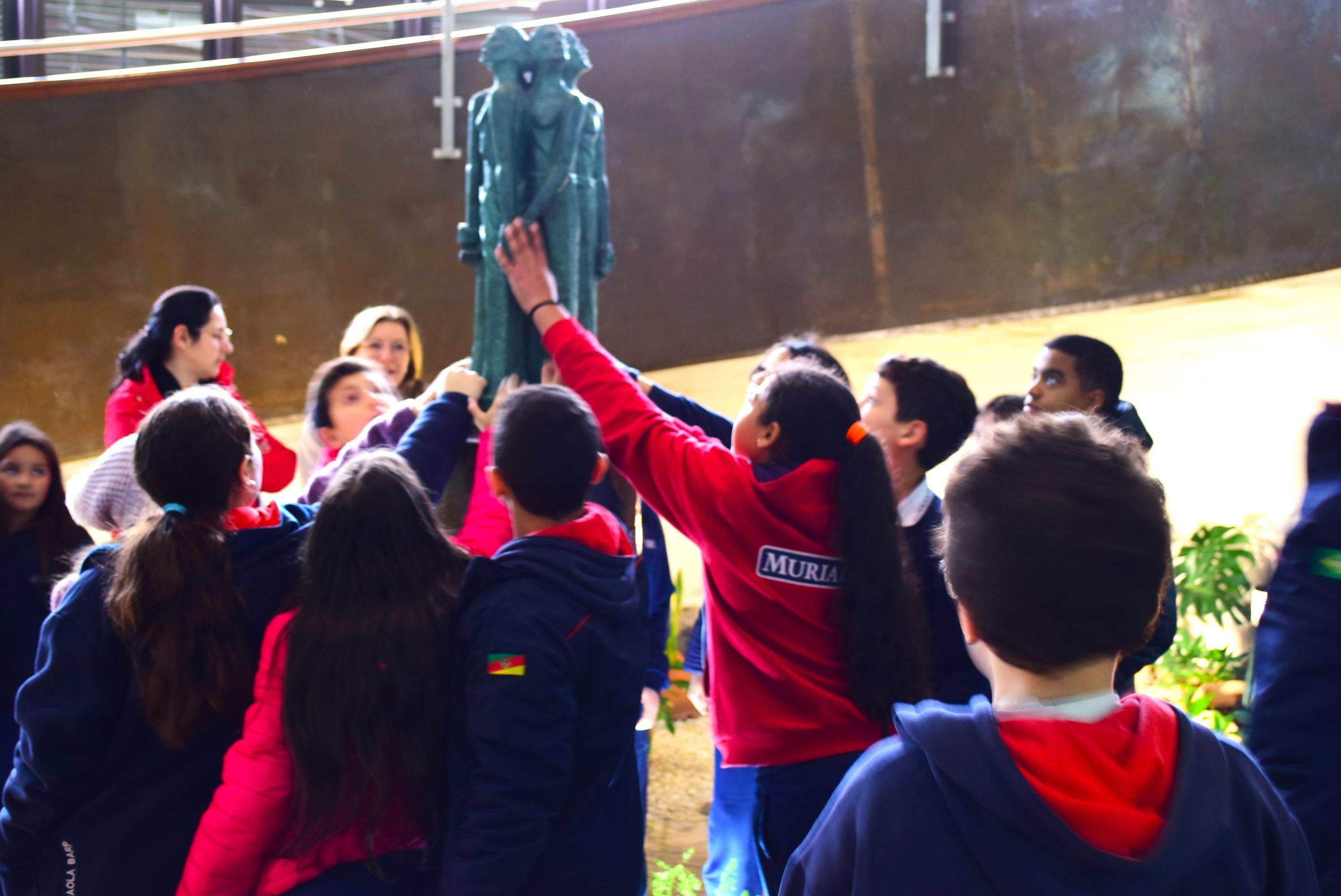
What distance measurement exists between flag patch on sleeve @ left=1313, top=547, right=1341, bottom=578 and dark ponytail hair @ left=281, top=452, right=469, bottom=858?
0.96m

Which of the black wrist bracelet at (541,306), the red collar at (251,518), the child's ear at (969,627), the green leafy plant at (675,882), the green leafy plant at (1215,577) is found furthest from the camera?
the green leafy plant at (1215,577)

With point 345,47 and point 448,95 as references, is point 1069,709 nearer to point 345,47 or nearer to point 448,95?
point 448,95

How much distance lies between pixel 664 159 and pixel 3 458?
10.0 ft

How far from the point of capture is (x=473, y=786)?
4.03 ft

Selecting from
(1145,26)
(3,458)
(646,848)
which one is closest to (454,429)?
(3,458)

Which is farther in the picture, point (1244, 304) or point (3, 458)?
point (1244, 304)

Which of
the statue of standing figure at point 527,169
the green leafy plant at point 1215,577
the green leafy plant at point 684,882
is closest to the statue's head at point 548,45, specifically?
the statue of standing figure at point 527,169

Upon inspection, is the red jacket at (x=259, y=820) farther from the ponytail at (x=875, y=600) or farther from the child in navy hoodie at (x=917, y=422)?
the child in navy hoodie at (x=917, y=422)

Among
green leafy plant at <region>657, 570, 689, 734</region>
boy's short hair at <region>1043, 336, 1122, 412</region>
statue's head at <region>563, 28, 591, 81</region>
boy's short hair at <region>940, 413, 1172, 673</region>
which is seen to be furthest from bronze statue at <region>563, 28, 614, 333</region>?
green leafy plant at <region>657, 570, 689, 734</region>

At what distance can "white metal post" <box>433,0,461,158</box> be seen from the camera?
4395mm

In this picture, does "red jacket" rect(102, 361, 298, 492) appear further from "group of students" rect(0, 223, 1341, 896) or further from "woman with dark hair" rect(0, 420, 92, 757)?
"group of students" rect(0, 223, 1341, 896)

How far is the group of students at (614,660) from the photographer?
0.76 m

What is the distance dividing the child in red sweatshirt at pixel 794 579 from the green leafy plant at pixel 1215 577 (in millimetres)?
2586

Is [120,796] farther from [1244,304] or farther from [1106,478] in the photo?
[1244,304]
